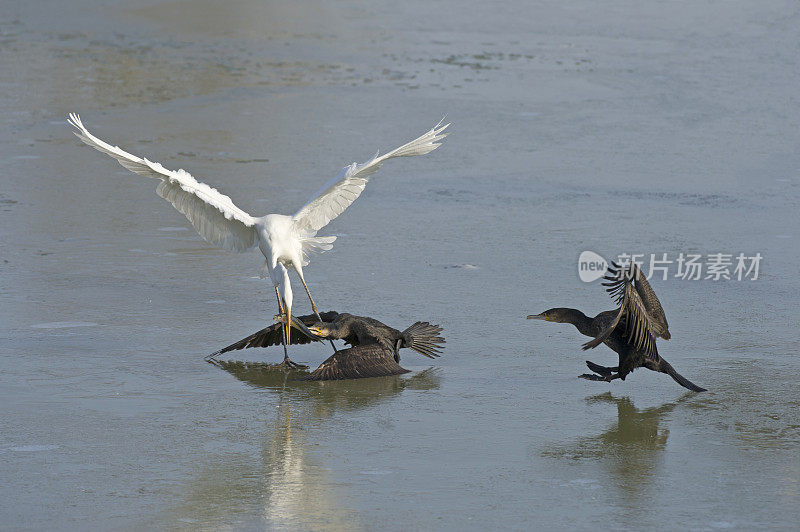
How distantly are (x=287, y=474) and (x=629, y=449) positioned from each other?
1.46 meters

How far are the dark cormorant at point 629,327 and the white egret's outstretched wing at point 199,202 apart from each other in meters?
1.99

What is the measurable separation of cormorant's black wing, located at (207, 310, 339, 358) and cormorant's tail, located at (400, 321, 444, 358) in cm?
42

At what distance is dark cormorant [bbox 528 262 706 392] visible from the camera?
225 inches

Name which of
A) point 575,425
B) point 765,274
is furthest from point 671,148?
point 575,425

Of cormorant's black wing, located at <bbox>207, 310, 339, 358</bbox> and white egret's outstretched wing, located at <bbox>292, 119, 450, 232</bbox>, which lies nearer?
cormorant's black wing, located at <bbox>207, 310, 339, 358</bbox>

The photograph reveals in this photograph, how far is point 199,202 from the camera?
7.18 meters

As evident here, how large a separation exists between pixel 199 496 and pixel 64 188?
6007 mm

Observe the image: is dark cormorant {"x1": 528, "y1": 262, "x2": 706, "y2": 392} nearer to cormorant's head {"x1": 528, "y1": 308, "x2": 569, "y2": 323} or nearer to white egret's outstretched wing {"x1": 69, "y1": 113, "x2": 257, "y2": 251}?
cormorant's head {"x1": 528, "y1": 308, "x2": 569, "y2": 323}

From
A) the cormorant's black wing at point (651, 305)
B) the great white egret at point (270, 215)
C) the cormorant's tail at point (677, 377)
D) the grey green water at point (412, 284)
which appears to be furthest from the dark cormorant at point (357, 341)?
the cormorant's tail at point (677, 377)

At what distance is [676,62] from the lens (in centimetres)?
1518

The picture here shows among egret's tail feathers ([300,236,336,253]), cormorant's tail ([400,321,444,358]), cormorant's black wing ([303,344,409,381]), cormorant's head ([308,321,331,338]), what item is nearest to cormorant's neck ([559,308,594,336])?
cormorant's tail ([400,321,444,358])

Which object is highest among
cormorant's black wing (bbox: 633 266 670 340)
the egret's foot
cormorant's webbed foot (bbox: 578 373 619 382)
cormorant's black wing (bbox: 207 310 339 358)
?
cormorant's black wing (bbox: 633 266 670 340)

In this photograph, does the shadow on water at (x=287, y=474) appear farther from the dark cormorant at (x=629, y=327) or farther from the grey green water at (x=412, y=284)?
the dark cormorant at (x=629, y=327)

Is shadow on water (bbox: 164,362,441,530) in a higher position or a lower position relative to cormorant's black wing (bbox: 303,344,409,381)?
lower
